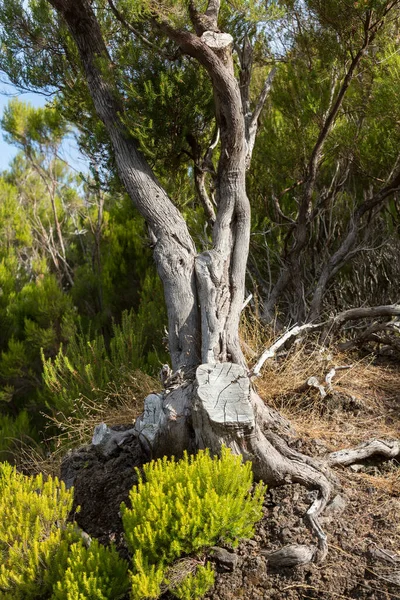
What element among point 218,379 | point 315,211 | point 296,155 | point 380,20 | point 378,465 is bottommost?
point 378,465

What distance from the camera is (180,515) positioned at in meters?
2.54

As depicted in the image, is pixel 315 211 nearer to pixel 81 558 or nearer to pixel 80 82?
pixel 80 82

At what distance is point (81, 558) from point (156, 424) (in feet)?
3.37

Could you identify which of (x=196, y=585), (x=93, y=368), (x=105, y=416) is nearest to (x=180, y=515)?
(x=196, y=585)

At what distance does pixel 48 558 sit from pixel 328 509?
1387 mm

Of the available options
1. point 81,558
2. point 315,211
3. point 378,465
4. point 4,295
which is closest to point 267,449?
point 378,465

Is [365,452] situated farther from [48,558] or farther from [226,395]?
[48,558]

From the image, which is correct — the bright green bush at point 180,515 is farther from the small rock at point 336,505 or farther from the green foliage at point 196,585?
the small rock at point 336,505

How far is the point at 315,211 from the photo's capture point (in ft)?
19.7

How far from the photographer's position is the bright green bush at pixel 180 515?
2.50 meters

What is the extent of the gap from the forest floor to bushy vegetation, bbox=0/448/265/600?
0.24 metres

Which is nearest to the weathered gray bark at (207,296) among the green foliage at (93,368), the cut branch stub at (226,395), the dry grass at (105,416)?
the cut branch stub at (226,395)

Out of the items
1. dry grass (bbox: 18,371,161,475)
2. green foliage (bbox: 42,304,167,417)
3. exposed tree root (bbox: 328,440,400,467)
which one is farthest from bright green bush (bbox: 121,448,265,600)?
green foliage (bbox: 42,304,167,417)

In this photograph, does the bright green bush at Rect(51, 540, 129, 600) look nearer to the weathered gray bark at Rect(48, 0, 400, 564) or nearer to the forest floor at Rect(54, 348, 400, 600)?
the forest floor at Rect(54, 348, 400, 600)
